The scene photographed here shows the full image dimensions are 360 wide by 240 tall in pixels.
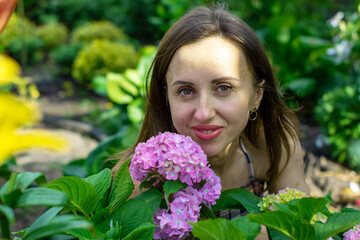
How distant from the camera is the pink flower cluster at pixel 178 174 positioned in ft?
3.57

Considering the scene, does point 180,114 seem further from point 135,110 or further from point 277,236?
point 135,110

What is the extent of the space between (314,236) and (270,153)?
3.42 feet

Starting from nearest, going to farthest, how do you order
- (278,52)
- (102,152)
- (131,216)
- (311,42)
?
(131,216) < (102,152) < (311,42) < (278,52)

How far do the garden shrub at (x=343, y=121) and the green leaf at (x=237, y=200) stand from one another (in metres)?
2.72

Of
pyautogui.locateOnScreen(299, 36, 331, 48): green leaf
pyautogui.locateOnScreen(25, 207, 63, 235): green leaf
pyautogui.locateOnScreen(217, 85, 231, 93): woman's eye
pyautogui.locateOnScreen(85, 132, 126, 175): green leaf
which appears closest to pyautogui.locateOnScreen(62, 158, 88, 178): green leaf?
pyautogui.locateOnScreen(85, 132, 126, 175): green leaf

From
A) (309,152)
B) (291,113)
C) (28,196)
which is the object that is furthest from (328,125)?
(28,196)

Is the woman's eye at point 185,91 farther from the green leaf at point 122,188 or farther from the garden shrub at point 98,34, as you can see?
the garden shrub at point 98,34

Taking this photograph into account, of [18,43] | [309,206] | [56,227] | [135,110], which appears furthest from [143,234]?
[18,43]

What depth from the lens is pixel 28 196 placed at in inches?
31.0

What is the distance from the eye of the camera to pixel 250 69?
1.69 metres

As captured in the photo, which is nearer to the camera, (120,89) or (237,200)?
(237,200)

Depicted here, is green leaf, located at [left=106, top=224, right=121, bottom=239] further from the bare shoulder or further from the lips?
the bare shoulder

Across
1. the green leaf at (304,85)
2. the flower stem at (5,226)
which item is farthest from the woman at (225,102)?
the green leaf at (304,85)

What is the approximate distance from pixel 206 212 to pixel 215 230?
0.30 metres
